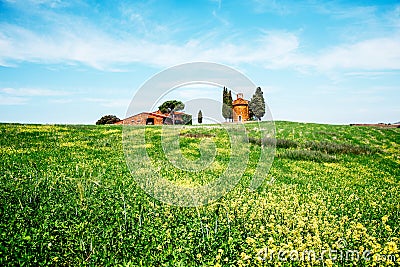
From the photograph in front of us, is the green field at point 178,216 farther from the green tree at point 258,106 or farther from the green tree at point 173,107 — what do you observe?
the green tree at point 258,106

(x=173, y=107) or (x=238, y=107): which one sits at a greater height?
(x=173, y=107)

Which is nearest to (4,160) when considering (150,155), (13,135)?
(150,155)

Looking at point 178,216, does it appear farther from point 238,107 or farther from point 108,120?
point 108,120

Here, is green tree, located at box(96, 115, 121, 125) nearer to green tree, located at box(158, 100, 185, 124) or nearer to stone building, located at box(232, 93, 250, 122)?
green tree, located at box(158, 100, 185, 124)

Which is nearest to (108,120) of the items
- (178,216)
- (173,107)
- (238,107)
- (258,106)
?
(173,107)

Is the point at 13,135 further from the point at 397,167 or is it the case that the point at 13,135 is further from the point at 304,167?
the point at 397,167

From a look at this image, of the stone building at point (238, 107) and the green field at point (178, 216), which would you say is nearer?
the green field at point (178, 216)

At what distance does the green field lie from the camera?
682 centimetres

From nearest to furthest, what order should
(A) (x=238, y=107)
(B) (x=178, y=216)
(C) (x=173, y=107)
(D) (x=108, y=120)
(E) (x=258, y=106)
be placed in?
(B) (x=178, y=216) → (A) (x=238, y=107) → (C) (x=173, y=107) → (E) (x=258, y=106) → (D) (x=108, y=120)

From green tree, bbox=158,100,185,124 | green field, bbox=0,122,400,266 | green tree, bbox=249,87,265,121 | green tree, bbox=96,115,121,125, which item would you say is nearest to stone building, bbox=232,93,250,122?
green field, bbox=0,122,400,266

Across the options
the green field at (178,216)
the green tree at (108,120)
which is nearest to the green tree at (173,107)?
the green field at (178,216)

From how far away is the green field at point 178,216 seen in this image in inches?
268

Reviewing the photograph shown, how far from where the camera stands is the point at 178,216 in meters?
9.41

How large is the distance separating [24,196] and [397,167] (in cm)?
2452
